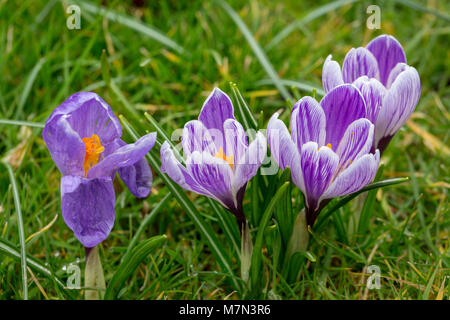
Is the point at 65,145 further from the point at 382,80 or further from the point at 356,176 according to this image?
the point at 382,80

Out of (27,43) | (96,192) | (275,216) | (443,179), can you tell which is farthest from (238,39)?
(96,192)

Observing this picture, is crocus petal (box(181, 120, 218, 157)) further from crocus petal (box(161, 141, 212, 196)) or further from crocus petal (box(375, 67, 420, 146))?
crocus petal (box(375, 67, 420, 146))

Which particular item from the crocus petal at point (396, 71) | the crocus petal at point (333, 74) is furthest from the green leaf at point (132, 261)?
the crocus petal at point (396, 71)

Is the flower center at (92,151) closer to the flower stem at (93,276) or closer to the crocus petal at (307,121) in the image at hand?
the flower stem at (93,276)

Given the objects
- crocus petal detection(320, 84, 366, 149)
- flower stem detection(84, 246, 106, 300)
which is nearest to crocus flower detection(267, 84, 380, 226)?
crocus petal detection(320, 84, 366, 149)

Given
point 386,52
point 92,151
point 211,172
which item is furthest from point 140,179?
point 386,52

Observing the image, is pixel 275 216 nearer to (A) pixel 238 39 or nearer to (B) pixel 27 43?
(A) pixel 238 39

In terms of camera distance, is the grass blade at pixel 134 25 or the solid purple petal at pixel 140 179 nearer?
the solid purple petal at pixel 140 179
